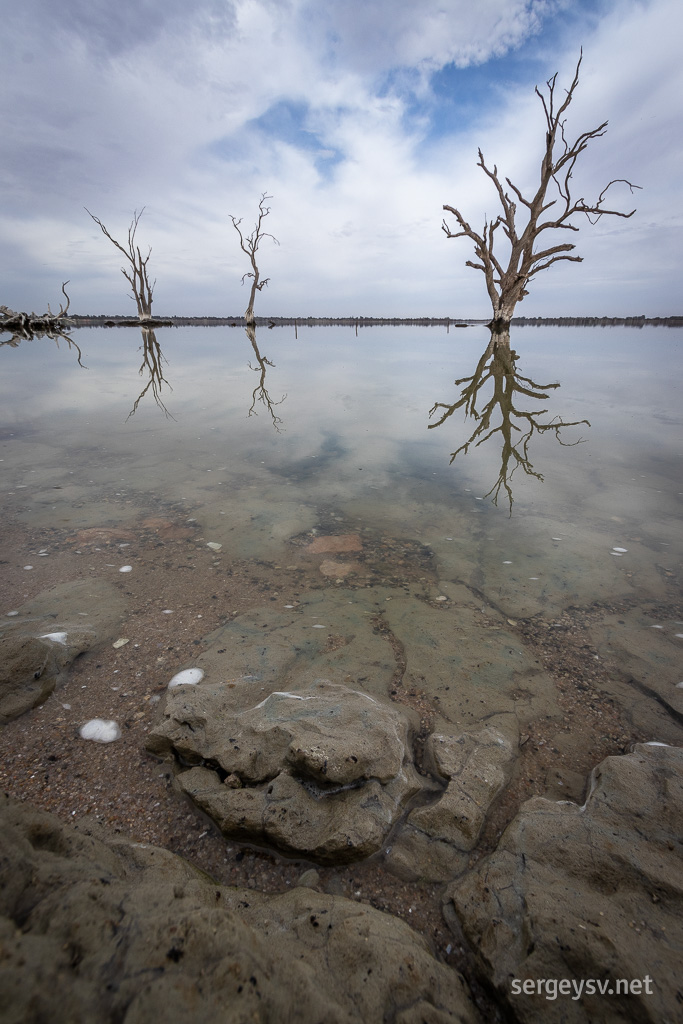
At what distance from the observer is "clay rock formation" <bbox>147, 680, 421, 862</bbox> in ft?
5.42

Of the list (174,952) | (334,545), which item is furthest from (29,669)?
(334,545)

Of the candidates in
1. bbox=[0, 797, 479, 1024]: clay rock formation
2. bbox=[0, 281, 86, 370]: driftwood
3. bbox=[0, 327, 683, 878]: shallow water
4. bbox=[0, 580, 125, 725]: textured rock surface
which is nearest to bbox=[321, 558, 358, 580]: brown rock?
bbox=[0, 327, 683, 878]: shallow water

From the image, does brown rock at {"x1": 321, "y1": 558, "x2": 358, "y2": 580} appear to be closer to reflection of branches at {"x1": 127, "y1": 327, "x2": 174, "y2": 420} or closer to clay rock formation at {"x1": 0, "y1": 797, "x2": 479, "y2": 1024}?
clay rock formation at {"x1": 0, "y1": 797, "x2": 479, "y2": 1024}

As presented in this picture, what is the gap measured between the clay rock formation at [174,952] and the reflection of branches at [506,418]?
4.26m

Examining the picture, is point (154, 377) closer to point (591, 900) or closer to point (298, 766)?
point (298, 766)

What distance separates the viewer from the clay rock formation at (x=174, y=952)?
81 centimetres

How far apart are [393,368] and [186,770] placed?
16598 mm

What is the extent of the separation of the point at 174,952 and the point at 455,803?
120 cm

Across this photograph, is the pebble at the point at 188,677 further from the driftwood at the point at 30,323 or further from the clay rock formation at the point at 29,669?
the driftwood at the point at 30,323

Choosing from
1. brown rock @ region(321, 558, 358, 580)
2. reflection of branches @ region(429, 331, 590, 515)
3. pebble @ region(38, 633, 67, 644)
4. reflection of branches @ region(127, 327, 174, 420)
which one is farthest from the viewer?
reflection of branches @ region(127, 327, 174, 420)

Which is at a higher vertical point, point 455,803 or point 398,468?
point 398,468

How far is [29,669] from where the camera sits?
233 cm

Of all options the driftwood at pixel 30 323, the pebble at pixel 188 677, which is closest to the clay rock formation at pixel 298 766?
the pebble at pixel 188 677

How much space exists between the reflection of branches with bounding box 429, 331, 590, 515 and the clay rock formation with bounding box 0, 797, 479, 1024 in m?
4.26
